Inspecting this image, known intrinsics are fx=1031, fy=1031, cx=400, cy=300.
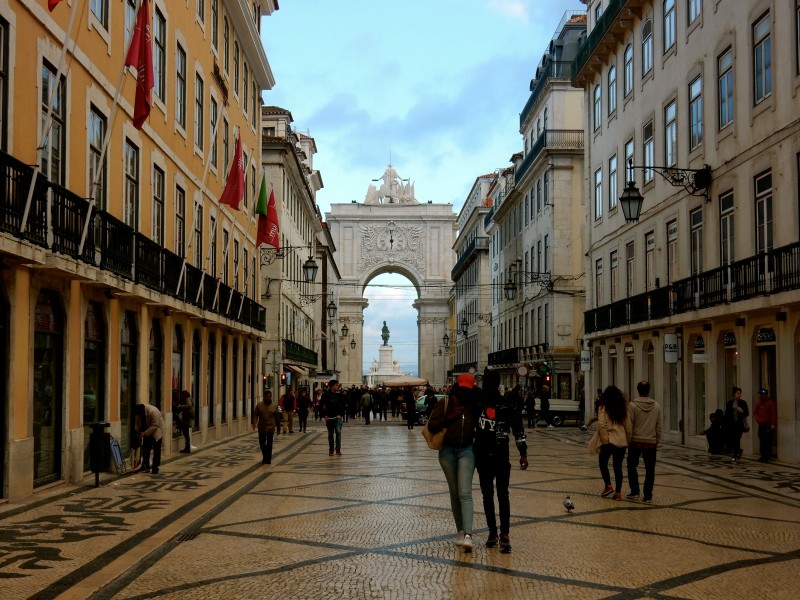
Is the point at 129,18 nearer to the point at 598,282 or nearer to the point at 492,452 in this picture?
the point at 492,452

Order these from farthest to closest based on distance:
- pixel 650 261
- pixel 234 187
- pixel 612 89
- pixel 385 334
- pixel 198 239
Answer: pixel 385 334 → pixel 612 89 → pixel 650 261 → pixel 198 239 → pixel 234 187

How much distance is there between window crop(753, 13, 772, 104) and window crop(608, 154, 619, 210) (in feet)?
41.4

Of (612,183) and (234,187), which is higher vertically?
(612,183)

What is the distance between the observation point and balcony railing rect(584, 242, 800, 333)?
63.8 feet

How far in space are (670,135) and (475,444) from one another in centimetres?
2124

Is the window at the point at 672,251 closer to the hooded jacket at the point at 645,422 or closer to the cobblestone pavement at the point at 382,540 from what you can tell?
the cobblestone pavement at the point at 382,540

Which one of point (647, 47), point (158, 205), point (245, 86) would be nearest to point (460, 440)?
point (158, 205)

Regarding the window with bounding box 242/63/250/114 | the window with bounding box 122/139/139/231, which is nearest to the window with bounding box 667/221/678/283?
the window with bounding box 122/139/139/231

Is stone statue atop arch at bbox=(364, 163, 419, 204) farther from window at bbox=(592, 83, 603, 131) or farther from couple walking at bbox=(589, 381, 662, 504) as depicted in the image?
couple walking at bbox=(589, 381, 662, 504)

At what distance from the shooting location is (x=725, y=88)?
79.0 feet

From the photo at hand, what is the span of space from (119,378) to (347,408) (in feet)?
112

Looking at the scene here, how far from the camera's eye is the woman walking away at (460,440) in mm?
9289

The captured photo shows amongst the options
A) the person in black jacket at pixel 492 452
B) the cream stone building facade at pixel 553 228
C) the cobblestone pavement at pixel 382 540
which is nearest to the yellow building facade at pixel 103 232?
the cobblestone pavement at pixel 382 540

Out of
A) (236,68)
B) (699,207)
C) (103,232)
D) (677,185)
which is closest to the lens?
(103,232)
